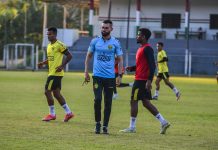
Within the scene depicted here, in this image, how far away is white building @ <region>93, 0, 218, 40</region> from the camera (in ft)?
227

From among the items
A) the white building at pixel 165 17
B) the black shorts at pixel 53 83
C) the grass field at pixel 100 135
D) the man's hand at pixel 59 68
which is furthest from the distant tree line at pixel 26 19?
the man's hand at pixel 59 68

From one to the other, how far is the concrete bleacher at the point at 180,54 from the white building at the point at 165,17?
3.24 metres

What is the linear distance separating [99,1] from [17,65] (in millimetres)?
10674

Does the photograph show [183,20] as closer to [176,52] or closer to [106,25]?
[176,52]

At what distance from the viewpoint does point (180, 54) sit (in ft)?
204

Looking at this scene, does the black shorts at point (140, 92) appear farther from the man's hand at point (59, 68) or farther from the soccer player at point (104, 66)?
the man's hand at point (59, 68)

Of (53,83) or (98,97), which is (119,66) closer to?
(98,97)

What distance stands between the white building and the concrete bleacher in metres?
3.24

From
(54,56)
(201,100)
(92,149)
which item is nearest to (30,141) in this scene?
(92,149)

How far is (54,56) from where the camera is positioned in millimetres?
16859

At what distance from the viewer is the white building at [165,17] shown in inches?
2724

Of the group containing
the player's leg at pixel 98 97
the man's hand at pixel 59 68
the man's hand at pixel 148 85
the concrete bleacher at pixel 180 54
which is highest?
the man's hand at pixel 59 68

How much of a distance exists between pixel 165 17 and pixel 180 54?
8.79 meters

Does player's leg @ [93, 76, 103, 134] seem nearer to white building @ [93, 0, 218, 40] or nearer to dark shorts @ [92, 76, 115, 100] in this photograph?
dark shorts @ [92, 76, 115, 100]
